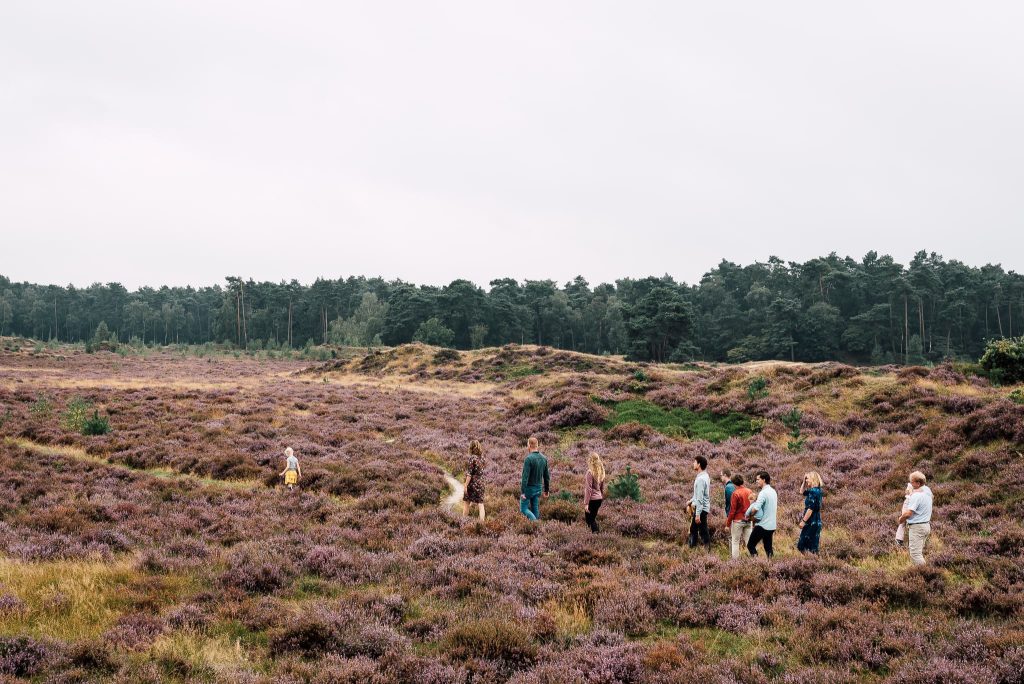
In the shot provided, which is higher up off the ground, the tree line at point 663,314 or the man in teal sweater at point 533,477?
the tree line at point 663,314

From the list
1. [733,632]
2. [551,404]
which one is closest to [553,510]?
[733,632]

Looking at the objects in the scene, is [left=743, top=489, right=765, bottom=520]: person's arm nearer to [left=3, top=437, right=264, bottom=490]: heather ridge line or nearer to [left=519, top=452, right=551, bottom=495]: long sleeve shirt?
[left=519, top=452, right=551, bottom=495]: long sleeve shirt

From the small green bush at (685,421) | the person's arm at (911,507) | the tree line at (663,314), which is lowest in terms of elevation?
the small green bush at (685,421)

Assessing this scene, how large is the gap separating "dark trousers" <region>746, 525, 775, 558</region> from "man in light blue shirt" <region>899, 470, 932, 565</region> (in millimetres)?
2367

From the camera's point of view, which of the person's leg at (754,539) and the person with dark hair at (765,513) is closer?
the person with dark hair at (765,513)

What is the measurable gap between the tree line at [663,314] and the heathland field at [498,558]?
62186mm

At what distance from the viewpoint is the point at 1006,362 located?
2469cm

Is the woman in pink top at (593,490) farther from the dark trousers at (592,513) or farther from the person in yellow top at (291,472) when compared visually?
the person in yellow top at (291,472)

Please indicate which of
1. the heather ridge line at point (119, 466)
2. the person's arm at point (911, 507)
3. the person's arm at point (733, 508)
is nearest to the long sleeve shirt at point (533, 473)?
the person's arm at point (733, 508)

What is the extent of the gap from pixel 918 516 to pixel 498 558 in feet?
26.3

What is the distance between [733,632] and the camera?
8016mm

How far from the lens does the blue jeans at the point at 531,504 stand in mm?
14023

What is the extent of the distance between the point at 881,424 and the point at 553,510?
55.4 feet

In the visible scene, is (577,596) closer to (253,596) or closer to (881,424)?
(253,596)
